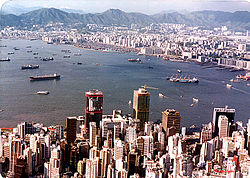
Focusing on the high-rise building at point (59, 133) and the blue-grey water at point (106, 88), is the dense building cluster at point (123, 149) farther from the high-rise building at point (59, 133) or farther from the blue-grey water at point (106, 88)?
the blue-grey water at point (106, 88)

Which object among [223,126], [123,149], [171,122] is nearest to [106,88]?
[171,122]

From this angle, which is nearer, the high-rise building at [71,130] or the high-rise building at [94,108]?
the high-rise building at [71,130]

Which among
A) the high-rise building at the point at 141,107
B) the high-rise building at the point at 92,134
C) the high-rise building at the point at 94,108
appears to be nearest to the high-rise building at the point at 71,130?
the high-rise building at the point at 92,134

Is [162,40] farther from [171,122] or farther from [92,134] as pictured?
[92,134]

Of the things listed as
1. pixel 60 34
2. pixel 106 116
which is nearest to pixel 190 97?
pixel 106 116

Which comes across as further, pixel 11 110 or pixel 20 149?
pixel 11 110

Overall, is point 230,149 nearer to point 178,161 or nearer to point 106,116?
point 178,161
